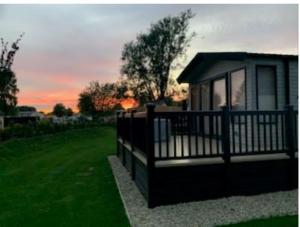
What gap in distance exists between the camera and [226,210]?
4906 mm

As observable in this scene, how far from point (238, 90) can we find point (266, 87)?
74 cm

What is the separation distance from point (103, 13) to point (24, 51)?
1098cm

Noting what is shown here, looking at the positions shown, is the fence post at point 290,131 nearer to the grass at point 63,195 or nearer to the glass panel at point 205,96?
the grass at point 63,195

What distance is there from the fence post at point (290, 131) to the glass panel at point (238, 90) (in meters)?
2.43

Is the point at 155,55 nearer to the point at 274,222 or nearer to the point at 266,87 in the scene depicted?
the point at 266,87

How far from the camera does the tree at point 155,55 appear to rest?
102ft

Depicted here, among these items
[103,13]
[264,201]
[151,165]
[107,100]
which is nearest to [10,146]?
[103,13]

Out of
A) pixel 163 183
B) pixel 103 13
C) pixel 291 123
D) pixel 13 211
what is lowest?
pixel 13 211

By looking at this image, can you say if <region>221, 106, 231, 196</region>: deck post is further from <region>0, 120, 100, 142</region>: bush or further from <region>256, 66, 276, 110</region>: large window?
<region>0, 120, 100, 142</region>: bush

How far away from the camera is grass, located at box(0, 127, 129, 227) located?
492 cm

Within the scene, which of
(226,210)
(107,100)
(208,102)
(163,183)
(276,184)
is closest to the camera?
(226,210)

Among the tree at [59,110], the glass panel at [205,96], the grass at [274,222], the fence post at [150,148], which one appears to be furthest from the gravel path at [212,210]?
the tree at [59,110]

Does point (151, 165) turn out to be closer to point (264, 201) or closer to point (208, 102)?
point (264, 201)

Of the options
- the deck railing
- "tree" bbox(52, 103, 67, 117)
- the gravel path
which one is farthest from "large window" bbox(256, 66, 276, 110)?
"tree" bbox(52, 103, 67, 117)
